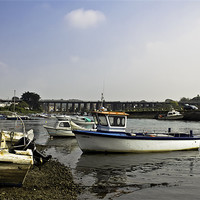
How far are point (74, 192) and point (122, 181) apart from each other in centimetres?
342

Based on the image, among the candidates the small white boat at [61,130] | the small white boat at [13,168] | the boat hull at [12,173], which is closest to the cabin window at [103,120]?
the small white boat at [61,130]

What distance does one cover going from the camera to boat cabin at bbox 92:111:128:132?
21.1 m

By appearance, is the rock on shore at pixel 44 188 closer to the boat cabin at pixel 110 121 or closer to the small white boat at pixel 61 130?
the boat cabin at pixel 110 121

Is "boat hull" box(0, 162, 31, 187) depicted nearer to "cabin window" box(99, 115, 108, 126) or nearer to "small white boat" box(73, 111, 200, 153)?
"small white boat" box(73, 111, 200, 153)

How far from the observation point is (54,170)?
1366 centimetres

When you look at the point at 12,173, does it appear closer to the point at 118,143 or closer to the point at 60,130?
the point at 118,143

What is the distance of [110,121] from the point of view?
21.3 meters

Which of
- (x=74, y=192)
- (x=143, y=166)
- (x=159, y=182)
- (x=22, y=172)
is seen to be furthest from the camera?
(x=143, y=166)

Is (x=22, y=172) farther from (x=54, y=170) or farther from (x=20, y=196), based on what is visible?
(x=54, y=170)

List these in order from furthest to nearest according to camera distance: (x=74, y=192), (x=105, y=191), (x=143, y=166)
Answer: (x=143, y=166) → (x=105, y=191) → (x=74, y=192)

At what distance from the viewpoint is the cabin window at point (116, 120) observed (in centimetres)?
2132

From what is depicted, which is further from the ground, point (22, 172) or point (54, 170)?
point (22, 172)

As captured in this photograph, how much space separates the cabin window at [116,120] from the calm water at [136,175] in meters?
2.86

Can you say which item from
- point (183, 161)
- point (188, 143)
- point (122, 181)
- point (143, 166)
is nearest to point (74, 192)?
point (122, 181)
